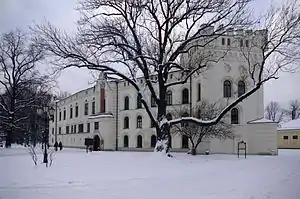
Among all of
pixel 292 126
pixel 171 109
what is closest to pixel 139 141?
pixel 171 109

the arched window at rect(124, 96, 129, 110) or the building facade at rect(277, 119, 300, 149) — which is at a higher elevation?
the arched window at rect(124, 96, 129, 110)

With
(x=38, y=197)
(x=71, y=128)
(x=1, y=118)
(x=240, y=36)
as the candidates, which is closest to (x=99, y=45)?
(x=240, y=36)

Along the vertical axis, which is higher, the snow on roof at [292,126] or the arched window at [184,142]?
the snow on roof at [292,126]

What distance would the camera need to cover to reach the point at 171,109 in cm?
4206

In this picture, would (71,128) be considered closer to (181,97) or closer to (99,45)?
(181,97)

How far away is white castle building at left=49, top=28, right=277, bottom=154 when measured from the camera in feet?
121

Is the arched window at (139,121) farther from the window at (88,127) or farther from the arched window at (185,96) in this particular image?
the window at (88,127)

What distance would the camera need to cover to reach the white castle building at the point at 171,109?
1455 inches

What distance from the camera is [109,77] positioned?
2323 cm

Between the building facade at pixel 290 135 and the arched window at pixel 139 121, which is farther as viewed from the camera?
the building facade at pixel 290 135

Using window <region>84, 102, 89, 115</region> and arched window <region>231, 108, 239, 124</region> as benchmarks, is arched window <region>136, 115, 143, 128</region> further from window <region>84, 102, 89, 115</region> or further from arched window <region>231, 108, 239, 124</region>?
arched window <region>231, 108, 239, 124</region>

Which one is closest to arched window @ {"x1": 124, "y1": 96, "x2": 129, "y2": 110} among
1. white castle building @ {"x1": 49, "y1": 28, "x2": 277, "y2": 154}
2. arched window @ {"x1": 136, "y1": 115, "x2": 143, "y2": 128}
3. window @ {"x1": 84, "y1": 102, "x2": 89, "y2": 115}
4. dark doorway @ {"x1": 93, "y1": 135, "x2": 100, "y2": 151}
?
white castle building @ {"x1": 49, "y1": 28, "x2": 277, "y2": 154}

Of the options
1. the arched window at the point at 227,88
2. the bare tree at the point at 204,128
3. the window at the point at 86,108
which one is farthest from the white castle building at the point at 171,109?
the bare tree at the point at 204,128

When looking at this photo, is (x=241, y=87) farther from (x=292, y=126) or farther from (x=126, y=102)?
(x=292, y=126)
